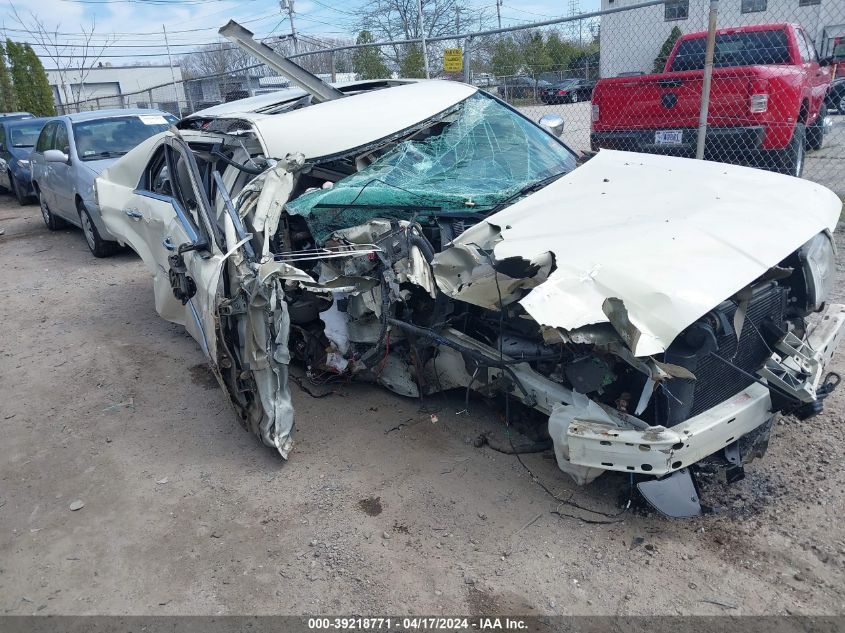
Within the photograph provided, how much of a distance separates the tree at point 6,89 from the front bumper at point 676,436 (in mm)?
26905

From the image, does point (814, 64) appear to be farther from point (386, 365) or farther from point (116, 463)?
point (116, 463)

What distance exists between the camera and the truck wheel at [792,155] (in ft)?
22.0

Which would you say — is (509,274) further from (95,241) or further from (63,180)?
(63,180)

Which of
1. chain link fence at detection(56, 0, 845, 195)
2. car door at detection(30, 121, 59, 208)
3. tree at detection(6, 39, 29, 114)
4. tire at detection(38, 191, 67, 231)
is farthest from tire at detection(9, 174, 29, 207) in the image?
tree at detection(6, 39, 29, 114)

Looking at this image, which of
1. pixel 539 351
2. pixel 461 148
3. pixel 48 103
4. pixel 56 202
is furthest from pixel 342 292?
pixel 48 103

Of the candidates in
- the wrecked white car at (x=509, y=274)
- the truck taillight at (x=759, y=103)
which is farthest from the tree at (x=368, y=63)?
the wrecked white car at (x=509, y=274)

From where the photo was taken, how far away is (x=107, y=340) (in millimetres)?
5465

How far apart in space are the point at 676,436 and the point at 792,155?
547cm

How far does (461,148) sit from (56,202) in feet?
23.9

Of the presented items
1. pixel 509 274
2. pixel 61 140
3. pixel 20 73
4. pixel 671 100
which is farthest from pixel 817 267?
pixel 20 73

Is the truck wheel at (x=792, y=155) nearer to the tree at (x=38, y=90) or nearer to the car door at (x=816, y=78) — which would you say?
the car door at (x=816, y=78)

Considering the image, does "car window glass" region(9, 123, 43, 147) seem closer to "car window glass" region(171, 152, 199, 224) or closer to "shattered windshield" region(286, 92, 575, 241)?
"car window glass" region(171, 152, 199, 224)

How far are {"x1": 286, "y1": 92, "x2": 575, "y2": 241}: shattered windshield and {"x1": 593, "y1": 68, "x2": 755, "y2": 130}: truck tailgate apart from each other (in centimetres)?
296

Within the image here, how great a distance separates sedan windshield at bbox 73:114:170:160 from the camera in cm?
831
